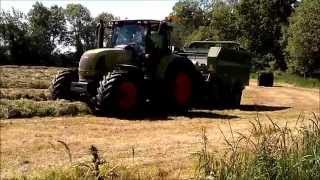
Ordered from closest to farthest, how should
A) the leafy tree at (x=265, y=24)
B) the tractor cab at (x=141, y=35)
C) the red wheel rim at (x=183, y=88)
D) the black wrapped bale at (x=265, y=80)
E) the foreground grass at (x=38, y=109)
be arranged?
the foreground grass at (x=38, y=109) < the tractor cab at (x=141, y=35) < the red wheel rim at (x=183, y=88) < the black wrapped bale at (x=265, y=80) < the leafy tree at (x=265, y=24)

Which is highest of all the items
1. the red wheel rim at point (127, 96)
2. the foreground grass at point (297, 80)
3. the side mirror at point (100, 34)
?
the side mirror at point (100, 34)

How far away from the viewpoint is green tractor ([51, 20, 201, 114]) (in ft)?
51.2

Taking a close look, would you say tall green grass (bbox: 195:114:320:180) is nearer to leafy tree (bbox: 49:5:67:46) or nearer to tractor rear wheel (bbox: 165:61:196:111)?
tractor rear wheel (bbox: 165:61:196:111)

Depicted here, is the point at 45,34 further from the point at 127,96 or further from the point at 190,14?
the point at 127,96

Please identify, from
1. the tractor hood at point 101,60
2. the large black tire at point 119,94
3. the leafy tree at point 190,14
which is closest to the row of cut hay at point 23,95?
the tractor hood at point 101,60

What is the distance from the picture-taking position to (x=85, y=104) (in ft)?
52.8

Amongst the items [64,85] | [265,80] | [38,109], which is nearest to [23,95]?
[64,85]

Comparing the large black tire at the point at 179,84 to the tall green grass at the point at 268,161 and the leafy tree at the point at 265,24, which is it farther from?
the leafy tree at the point at 265,24

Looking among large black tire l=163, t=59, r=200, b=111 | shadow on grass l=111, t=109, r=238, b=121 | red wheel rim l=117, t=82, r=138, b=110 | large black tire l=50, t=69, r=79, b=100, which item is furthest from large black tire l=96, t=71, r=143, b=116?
large black tire l=50, t=69, r=79, b=100

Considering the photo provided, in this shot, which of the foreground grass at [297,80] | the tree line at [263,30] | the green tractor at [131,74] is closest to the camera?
the green tractor at [131,74]

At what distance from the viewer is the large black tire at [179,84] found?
17.1 meters

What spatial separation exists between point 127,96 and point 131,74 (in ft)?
1.96

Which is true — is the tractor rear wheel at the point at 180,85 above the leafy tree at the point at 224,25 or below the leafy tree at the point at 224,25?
below

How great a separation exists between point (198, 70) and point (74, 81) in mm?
4064
